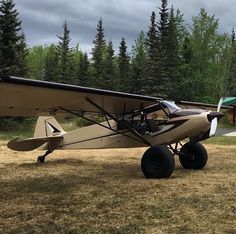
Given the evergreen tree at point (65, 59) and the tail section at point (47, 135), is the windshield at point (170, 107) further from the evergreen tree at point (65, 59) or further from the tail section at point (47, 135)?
the evergreen tree at point (65, 59)

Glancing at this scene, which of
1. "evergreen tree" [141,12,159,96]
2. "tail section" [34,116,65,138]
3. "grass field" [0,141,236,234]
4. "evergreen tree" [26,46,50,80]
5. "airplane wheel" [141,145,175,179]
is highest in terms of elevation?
"evergreen tree" [26,46,50,80]

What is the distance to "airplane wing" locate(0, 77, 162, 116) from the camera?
8133 millimetres

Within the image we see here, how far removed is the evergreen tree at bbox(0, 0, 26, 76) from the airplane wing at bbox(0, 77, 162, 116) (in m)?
25.8

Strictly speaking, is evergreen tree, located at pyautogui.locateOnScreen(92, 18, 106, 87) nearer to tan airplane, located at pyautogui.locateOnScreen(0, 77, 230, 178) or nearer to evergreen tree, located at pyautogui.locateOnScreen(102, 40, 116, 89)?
evergreen tree, located at pyautogui.locateOnScreen(102, 40, 116, 89)

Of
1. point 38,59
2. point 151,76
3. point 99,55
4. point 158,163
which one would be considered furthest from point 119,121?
point 38,59

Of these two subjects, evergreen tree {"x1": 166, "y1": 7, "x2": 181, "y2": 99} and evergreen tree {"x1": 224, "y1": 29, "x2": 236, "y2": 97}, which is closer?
evergreen tree {"x1": 166, "y1": 7, "x2": 181, "y2": 99}

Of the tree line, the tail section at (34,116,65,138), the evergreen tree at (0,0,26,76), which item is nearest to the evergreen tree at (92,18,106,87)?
the tree line

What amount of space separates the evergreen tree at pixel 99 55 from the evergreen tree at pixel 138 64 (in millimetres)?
4727

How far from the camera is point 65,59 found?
7312 cm

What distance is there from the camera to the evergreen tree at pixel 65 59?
2478 inches

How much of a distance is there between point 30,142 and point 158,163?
501 centimetres

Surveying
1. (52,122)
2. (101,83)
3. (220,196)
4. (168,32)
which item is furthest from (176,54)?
(220,196)

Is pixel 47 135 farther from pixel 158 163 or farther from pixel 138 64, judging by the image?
pixel 138 64

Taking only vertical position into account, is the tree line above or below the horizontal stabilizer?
above
